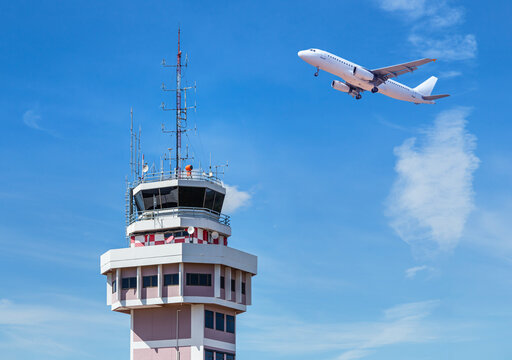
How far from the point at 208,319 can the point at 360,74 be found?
5700 centimetres

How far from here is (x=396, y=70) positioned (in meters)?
122

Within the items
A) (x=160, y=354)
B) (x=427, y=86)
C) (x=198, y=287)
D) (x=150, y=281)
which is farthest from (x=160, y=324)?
(x=427, y=86)

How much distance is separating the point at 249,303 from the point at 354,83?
52.0 meters

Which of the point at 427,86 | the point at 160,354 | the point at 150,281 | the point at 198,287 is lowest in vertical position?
the point at 160,354

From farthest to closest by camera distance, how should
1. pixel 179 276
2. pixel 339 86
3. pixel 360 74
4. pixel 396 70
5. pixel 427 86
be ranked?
pixel 427 86, pixel 396 70, pixel 339 86, pixel 360 74, pixel 179 276

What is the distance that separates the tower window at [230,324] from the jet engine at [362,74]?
5347 cm

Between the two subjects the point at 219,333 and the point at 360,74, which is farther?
the point at 360,74

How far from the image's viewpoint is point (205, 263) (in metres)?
71.7

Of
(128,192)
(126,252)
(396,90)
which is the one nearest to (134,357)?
(126,252)

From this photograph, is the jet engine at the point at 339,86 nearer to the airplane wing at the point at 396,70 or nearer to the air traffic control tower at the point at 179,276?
the airplane wing at the point at 396,70

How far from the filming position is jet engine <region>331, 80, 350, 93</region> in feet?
394

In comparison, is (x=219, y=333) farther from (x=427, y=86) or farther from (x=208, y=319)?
(x=427, y=86)

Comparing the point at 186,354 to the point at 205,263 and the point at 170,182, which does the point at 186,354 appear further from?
the point at 170,182

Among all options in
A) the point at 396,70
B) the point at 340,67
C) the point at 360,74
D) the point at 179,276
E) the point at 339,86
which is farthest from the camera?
the point at 396,70
